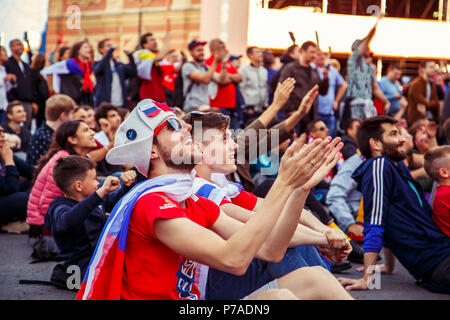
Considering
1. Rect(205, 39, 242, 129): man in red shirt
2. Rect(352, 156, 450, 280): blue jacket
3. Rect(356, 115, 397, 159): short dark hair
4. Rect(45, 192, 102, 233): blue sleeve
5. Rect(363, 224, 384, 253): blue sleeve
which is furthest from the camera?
Rect(205, 39, 242, 129): man in red shirt

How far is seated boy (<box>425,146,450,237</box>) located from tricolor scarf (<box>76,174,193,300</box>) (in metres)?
2.94

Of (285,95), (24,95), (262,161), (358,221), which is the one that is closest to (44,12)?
(24,95)

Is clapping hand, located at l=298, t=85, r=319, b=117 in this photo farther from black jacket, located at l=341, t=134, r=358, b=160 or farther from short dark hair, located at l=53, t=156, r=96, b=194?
black jacket, located at l=341, t=134, r=358, b=160

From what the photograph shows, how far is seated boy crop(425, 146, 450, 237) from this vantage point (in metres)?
4.73

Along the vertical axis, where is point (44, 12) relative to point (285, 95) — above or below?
above

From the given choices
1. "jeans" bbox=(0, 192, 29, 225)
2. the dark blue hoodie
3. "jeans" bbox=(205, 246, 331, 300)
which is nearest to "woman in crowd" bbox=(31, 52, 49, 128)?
"jeans" bbox=(0, 192, 29, 225)

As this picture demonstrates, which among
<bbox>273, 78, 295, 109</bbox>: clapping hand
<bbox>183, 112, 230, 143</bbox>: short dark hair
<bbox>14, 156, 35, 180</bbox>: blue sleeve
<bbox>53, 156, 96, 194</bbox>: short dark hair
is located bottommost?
<bbox>14, 156, 35, 180</bbox>: blue sleeve

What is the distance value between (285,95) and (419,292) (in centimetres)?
176

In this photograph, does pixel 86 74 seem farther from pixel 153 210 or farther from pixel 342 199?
pixel 153 210

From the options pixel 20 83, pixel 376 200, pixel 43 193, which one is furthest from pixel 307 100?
pixel 20 83

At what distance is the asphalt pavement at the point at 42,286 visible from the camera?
4215mm

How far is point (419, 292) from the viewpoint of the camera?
15.3 ft

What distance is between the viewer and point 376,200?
466 cm
